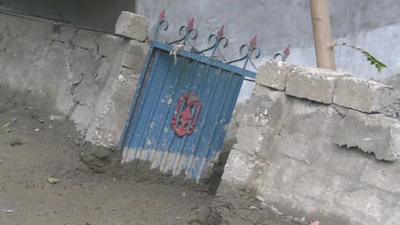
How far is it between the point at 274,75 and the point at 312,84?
282 mm

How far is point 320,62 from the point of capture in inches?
146

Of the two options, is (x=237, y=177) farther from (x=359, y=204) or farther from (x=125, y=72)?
(x=125, y=72)

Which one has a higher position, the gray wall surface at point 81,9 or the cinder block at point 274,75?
the gray wall surface at point 81,9

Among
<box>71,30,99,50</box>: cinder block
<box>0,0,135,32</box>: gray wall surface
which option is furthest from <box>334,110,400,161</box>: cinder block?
<box>0,0,135,32</box>: gray wall surface

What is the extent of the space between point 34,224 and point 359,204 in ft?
6.97

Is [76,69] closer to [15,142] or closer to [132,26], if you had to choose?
[15,142]

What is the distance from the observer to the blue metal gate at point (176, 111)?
4.82m

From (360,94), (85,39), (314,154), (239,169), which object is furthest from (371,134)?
(85,39)

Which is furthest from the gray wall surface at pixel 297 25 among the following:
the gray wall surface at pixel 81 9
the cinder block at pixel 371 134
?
the cinder block at pixel 371 134

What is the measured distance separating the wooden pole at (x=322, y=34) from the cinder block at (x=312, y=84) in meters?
0.30

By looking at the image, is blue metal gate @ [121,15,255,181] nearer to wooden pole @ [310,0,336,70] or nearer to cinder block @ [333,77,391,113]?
wooden pole @ [310,0,336,70]

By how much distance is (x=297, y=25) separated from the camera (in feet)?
18.9

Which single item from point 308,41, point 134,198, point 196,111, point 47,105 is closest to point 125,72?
point 196,111

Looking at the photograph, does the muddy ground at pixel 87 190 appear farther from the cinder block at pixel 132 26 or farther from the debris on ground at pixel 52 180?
the cinder block at pixel 132 26
